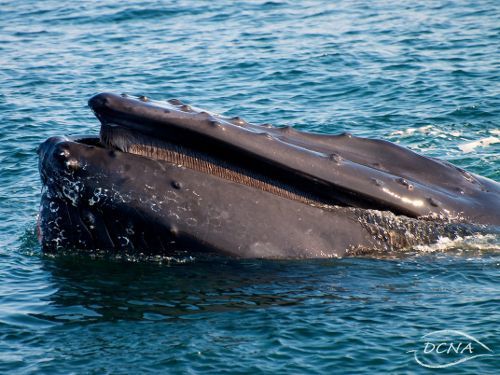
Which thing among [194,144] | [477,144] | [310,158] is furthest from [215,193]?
[477,144]

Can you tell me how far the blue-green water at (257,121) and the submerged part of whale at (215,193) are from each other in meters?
0.30

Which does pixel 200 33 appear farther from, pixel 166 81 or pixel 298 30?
pixel 166 81

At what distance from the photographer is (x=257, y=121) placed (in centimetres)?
1903

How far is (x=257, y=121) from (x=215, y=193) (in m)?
9.28

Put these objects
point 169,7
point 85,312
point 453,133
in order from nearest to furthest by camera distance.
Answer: point 85,312
point 453,133
point 169,7

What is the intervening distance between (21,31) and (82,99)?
10233mm

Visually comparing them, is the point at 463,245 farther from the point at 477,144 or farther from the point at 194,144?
the point at 477,144

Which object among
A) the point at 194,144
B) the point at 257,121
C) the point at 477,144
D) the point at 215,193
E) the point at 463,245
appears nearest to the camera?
the point at 194,144

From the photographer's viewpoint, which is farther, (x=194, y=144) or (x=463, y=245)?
(x=463, y=245)

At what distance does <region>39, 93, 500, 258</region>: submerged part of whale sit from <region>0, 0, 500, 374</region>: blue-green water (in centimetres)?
30

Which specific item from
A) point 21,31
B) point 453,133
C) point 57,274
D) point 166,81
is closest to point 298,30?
point 166,81

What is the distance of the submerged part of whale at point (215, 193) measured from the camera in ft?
31.8

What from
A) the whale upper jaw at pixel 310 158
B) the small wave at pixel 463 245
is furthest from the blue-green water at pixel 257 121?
the whale upper jaw at pixel 310 158

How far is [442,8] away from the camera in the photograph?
29375 millimetres
